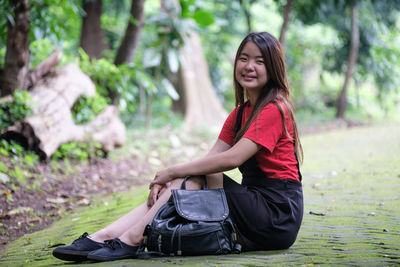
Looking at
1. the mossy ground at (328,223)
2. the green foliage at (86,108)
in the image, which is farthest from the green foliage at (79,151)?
the mossy ground at (328,223)

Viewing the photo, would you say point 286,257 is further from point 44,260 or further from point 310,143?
point 310,143

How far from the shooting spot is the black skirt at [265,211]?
276 centimetres

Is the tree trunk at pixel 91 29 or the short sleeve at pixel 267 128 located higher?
the tree trunk at pixel 91 29

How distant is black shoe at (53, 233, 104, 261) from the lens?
8.62ft

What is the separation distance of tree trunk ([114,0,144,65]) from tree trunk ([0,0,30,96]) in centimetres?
262

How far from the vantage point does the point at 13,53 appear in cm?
609

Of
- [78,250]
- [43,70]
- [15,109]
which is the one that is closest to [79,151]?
[15,109]

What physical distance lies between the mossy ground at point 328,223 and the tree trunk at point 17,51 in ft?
7.32

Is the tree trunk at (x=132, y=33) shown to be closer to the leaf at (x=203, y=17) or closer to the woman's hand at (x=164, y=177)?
the leaf at (x=203, y=17)

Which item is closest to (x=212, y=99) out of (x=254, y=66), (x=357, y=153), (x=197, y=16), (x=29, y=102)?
(x=197, y=16)

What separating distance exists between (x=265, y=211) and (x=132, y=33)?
649 cm

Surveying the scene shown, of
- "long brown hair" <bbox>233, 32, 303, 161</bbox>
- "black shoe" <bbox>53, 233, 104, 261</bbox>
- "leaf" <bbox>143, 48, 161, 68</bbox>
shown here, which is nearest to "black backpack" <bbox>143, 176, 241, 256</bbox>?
"black shoe" <bbox>53, 233, 104, 261</bbox>

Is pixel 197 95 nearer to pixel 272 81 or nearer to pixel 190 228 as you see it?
pixel 272 81

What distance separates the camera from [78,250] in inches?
105
